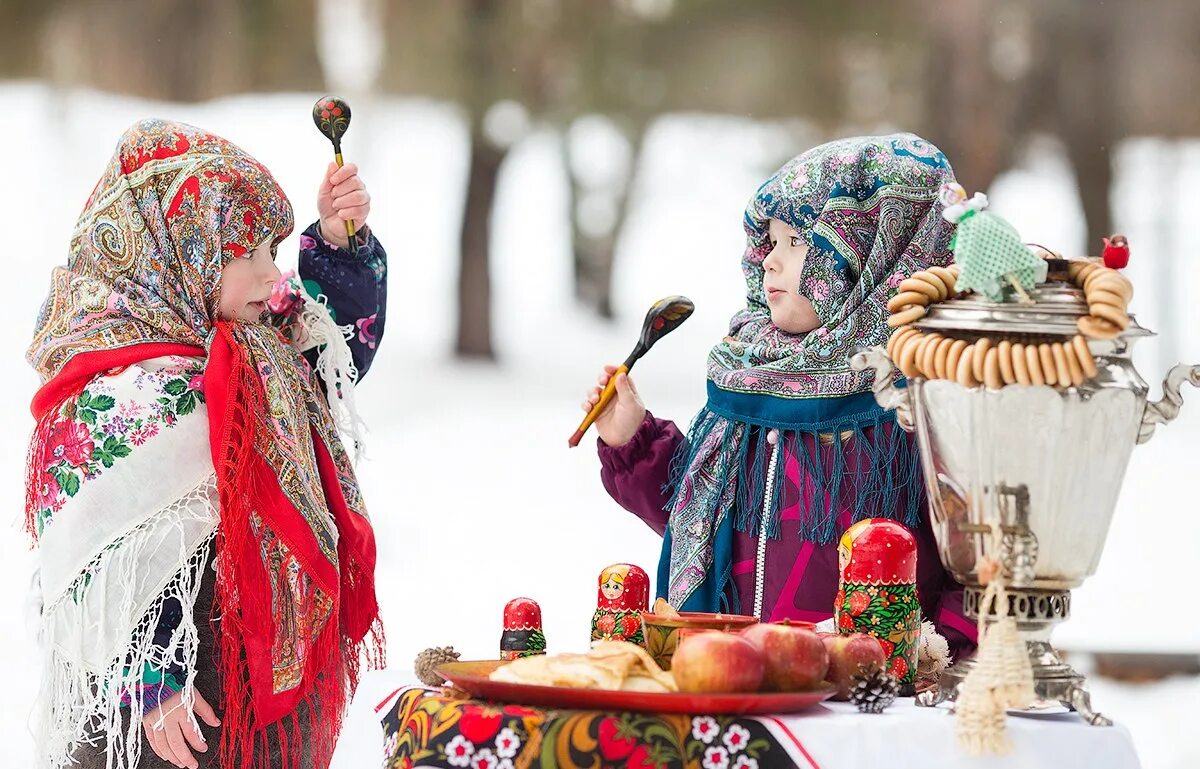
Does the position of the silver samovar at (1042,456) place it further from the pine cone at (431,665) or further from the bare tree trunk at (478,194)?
the bare tree trunk at (478,194)

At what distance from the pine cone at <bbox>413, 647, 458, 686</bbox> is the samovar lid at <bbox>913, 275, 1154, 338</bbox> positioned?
1.91ft

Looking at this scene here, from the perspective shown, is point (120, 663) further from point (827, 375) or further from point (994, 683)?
point (994, 683)

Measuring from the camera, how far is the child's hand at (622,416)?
6.15 ft

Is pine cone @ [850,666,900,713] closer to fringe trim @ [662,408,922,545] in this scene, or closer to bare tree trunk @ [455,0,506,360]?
fringe trim @ [662,408,922,545]

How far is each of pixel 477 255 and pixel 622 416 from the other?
13.2ft

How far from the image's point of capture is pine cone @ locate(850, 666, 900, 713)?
1319 millimetres

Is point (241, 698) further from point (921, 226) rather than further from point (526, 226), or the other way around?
point (526, 226)

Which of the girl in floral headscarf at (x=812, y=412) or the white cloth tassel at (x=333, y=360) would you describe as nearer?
the girl in floral headscarf at (x=812, y=412)

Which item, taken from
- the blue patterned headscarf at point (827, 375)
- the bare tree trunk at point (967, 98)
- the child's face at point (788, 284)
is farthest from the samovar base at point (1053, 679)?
the bare tree trunk at point (967, 98)

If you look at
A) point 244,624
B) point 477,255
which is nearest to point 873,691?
point 244,624

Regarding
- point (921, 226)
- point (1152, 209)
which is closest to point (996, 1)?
point (1152, 209)

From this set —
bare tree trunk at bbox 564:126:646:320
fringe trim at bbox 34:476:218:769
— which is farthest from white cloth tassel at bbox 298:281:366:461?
bare tree trunk at bbox 564:126:646:320

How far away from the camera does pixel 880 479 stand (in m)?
1.74

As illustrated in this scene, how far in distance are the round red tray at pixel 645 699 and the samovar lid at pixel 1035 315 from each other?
14.2 inches
